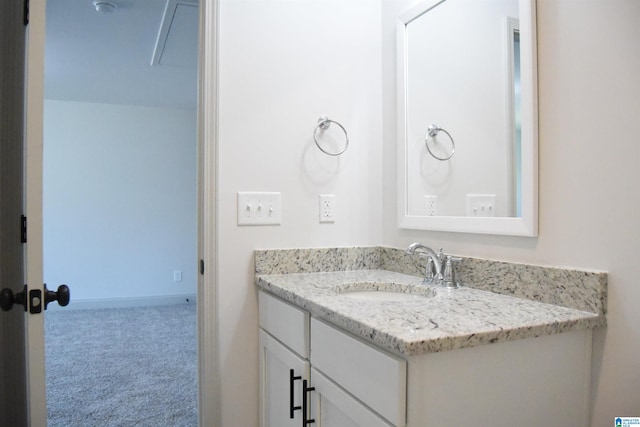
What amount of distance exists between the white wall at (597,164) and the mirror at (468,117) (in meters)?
0.05

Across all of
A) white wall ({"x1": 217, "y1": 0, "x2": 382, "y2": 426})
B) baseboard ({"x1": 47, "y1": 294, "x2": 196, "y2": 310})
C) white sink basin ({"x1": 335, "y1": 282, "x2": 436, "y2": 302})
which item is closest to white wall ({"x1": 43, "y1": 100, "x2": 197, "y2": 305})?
baseboard ({"x1": 47, "y1": 294, "x2": 196, "y2": 310})

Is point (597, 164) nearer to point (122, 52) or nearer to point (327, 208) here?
point (327, 208)

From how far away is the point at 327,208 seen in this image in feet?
5.85

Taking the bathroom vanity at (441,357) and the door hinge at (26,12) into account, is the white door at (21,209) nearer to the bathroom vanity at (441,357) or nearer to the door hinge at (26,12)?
the door hinge at (26,12)

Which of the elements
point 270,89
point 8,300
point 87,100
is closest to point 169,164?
point 87,100

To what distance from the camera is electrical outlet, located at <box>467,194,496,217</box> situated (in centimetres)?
137

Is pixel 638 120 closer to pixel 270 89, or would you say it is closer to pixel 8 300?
pixel 270 89

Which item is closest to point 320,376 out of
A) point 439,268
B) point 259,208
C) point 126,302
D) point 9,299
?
point 439,268

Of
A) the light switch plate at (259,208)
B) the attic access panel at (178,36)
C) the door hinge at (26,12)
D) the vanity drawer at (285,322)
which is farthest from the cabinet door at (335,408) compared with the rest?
the attic access panel at (178,36)

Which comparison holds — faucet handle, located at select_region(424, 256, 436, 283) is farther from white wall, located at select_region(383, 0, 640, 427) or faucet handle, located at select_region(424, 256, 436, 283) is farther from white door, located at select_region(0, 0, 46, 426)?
white door, located at select_region(0, 0, 46, 426)

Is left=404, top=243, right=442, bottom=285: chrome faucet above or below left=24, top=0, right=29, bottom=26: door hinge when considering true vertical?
below

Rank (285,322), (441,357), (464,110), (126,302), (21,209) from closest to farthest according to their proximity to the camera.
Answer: (441,357)
(21,209)
(285,322)
(464,110)
(126,302)

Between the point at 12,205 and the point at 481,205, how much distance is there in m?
1.40

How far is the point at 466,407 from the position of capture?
0.90 m
